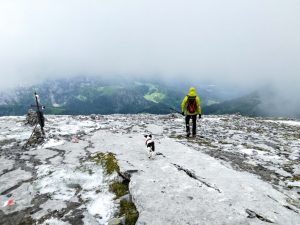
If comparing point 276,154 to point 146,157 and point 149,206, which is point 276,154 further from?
point 149,206

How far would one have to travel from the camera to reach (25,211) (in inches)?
440

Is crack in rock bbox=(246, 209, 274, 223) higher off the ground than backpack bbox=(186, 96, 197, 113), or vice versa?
backpack bbox=(186, 96, 197, 113)

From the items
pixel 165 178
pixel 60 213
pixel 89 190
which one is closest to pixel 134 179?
pixel 165 178

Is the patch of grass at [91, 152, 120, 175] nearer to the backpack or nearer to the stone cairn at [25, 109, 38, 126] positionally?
the backpack

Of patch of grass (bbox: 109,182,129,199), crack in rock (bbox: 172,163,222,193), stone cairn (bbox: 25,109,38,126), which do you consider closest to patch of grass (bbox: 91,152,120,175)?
patch of grass (bbox: 109,182,129,199)

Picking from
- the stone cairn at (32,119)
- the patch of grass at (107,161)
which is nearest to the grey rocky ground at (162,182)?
the patch of grass at (107,161)

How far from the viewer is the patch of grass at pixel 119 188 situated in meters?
11.4

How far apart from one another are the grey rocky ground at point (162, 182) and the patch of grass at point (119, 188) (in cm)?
26

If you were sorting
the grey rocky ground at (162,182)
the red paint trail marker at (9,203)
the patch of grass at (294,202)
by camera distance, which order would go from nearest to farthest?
the grey rocky ground at (162,182) < the patch of grass at (294,202) < the red paint trail marker at (9,203)

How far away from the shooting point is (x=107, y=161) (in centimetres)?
1530

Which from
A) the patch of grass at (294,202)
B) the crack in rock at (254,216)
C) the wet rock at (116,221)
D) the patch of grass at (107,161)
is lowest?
the patch of grass at (294,202)

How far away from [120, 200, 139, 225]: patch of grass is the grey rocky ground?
23cm

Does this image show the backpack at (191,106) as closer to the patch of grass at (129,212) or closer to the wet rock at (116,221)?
the patch of grass at (129,212)

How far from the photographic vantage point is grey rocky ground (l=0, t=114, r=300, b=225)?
908 centimetres
